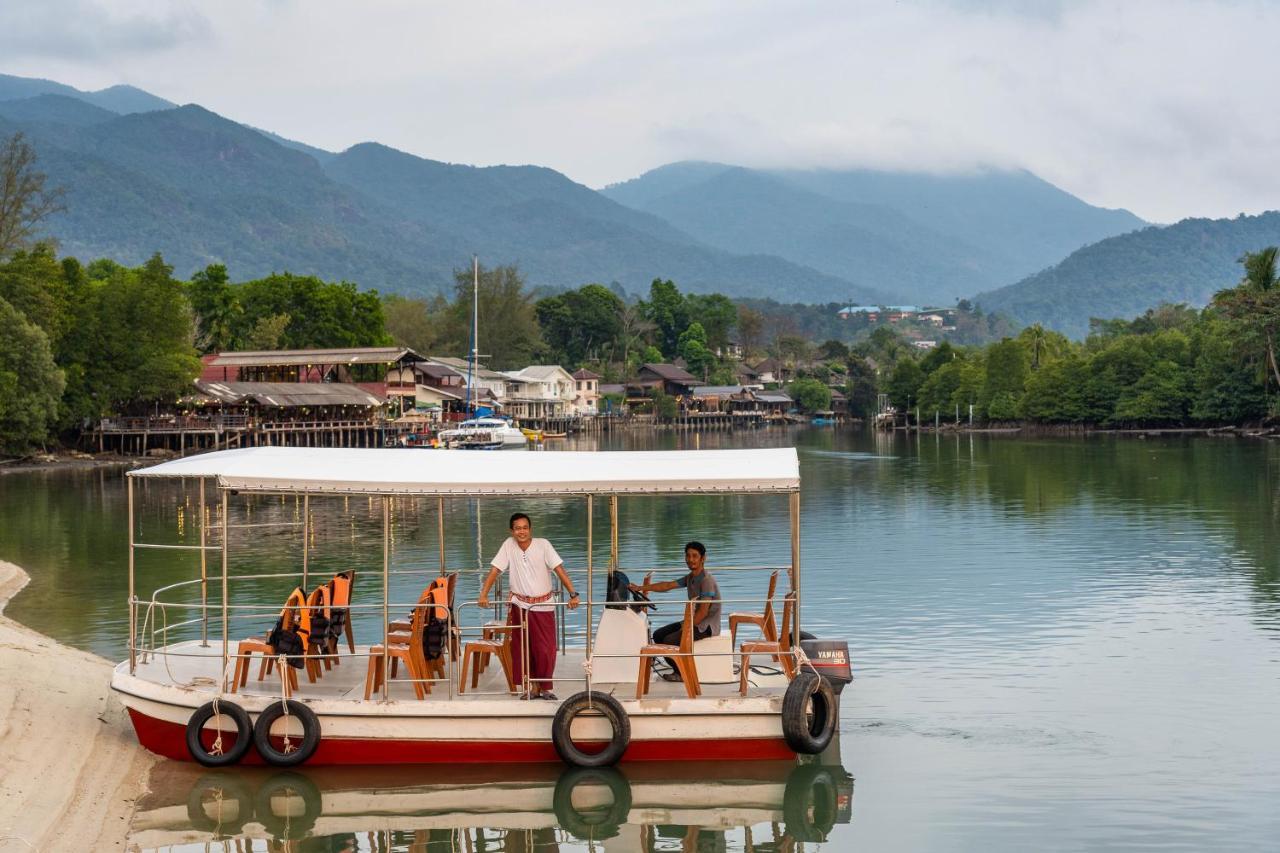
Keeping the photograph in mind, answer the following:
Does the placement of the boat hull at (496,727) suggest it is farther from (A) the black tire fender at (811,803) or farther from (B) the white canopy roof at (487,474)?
(B) the white canopy roof at (487,474)

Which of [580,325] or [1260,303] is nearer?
Answer: [1260,303]

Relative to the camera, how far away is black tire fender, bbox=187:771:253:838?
44.5ft

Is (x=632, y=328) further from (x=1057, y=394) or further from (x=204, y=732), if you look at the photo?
(x=204, y=732)

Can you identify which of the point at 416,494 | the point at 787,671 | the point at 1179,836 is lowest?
the point at 1179,836

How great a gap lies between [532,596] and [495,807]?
6.87 ft

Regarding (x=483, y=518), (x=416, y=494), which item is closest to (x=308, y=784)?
(x=416, y=494)

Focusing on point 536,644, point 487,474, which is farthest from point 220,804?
point 487,474

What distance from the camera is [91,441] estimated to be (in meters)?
77.6

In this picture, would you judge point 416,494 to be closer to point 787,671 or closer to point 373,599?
point 787,671

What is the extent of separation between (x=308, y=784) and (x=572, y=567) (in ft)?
52.6

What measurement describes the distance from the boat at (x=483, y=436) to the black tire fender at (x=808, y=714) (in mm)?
73677

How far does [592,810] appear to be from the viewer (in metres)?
14.0

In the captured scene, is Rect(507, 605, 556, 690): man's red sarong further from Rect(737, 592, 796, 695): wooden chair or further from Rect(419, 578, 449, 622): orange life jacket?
Rect(737, 592, 796, 695): wooden chair

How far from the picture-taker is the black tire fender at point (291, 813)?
1361 cm
